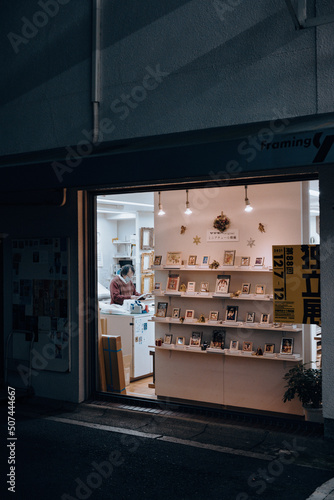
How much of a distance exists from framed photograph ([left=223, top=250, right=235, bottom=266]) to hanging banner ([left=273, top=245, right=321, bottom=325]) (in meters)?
1.18

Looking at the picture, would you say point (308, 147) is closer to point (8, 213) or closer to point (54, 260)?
point (54, 260)

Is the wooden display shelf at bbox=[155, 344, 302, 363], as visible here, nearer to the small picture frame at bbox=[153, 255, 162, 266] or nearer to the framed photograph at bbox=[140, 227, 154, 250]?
the small picture frame at bbox=[153, 255, 162, 266]

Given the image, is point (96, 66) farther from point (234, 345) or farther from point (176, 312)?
point (234, 345)

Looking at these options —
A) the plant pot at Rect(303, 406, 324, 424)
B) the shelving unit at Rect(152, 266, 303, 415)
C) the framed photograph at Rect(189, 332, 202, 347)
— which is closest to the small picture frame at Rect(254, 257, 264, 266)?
the shelving unit at Rect(152, 266, 303, 415)

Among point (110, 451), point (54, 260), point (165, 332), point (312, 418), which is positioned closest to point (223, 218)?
point (165, 332)

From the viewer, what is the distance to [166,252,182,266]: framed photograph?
819cm

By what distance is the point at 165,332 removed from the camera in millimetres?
8344

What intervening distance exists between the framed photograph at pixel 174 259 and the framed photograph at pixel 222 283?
2.20 ft

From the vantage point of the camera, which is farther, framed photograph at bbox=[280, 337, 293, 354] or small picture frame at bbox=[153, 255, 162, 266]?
small picture frame at bbox=[153, 255, 162, 266]

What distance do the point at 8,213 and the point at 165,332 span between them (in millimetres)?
2972

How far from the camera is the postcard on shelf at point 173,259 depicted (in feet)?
26.8

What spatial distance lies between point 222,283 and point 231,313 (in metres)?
0.44

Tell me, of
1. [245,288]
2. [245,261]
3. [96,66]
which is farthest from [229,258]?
[96,66]

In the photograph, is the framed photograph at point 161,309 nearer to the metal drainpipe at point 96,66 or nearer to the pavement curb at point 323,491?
the metal drainpipe at point 96,66
